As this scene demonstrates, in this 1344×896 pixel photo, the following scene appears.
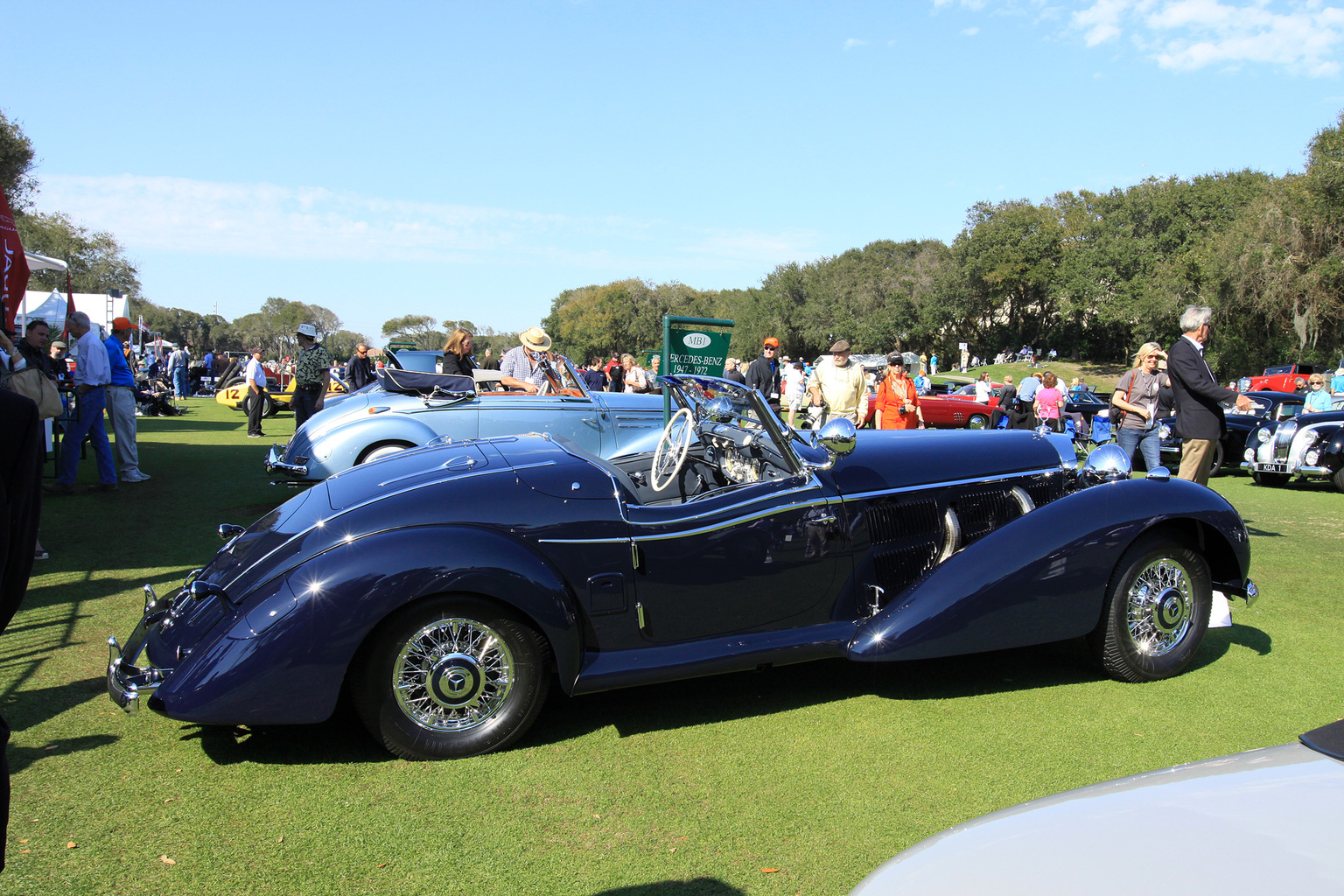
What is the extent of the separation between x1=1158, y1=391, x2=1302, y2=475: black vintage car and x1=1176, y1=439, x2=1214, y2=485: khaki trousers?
19.1 feet

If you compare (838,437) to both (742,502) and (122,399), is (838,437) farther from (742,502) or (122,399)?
(122,399)

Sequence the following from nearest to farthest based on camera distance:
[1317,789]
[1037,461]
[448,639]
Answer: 1. [1317,789]
2. [448,639]
3. [1037,461]

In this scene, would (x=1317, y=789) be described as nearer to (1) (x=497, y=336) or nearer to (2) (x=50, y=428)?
(2) (x=50, y=428)

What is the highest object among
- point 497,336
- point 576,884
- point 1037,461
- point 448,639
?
point 497,336

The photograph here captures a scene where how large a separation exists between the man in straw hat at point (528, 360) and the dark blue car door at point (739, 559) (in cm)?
506

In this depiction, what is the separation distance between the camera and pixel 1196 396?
5883 mm

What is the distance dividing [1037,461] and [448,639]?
3.09 meters

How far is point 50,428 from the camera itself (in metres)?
8.84

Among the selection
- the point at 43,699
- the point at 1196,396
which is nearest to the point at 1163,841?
the point at 43,699

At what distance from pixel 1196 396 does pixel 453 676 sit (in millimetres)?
5401

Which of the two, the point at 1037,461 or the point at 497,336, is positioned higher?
the point at 497,336

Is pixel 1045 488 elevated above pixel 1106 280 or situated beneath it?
situated beneath

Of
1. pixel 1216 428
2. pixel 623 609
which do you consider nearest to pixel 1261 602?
pixel 1216 428

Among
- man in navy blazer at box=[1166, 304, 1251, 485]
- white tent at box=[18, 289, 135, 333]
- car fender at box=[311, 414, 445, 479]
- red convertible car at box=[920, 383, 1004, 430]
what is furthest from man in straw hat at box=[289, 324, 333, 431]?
red convertible car at box=[920, 383, 1004, 430]
